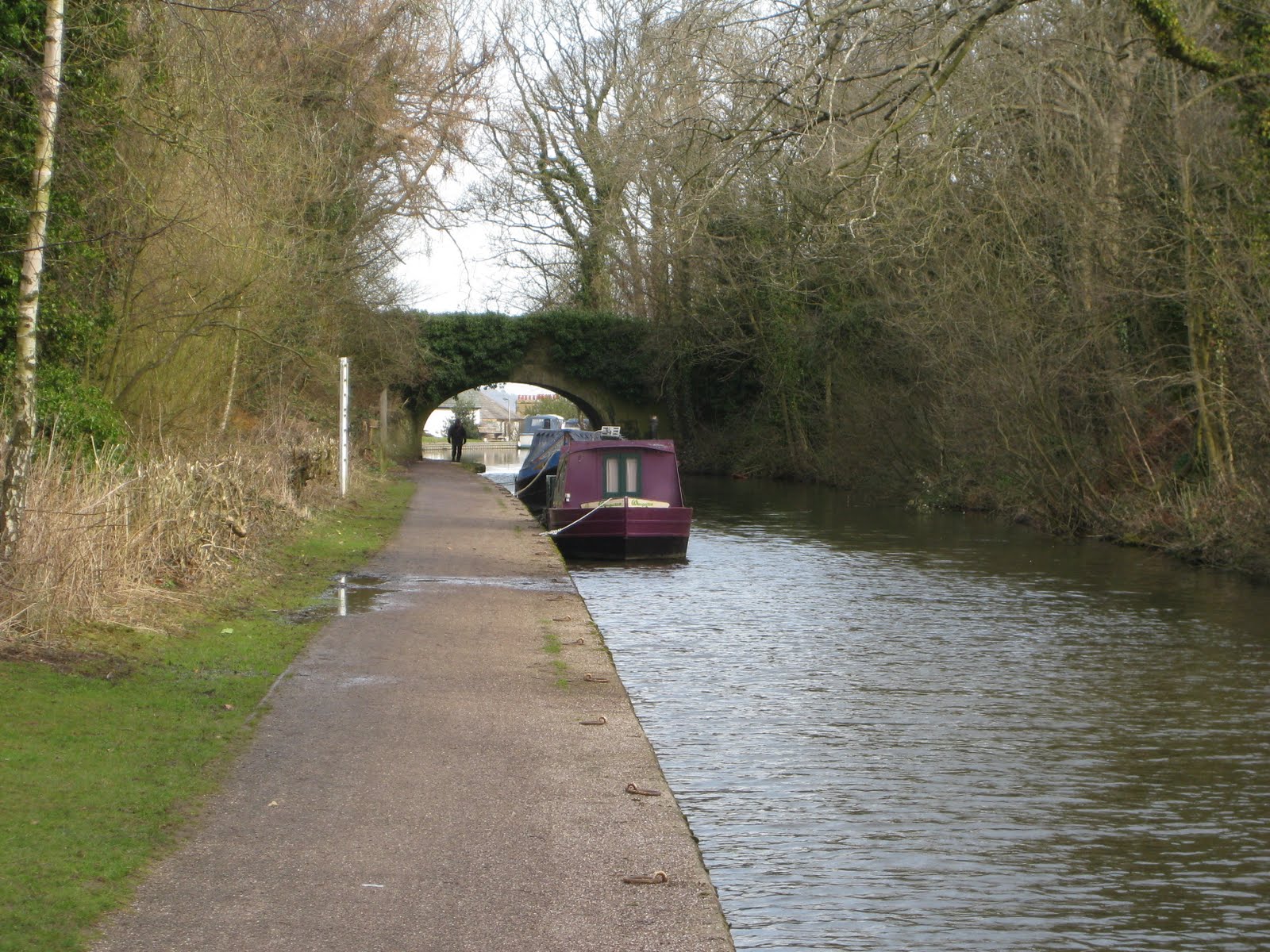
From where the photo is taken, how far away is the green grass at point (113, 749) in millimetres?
5203

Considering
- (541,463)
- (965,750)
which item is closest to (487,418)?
(541,463)

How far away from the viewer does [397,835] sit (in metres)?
6.11

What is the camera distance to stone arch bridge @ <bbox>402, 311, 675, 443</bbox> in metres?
50.1

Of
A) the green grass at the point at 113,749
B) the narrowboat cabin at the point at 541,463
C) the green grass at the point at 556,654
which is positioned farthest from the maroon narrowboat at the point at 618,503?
the green grass at the point at 113,749

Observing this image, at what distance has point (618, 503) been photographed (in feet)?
72.6

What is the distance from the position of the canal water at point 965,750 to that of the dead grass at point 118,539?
3904mm

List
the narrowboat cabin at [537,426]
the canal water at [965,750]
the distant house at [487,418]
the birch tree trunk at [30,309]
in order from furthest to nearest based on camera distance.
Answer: the distant house at [487,418] < the narrowboat cabin at [537,426] < the birch tree trunk at [30,309] < the canal water at [965,750]

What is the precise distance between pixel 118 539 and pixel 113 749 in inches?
166

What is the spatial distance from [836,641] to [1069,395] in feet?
39.7

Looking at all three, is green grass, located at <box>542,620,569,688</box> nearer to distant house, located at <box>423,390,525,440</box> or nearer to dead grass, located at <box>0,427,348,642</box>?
dead grass, located at <box>0,427,348,642</box>

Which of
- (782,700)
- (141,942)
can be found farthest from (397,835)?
(782,700)

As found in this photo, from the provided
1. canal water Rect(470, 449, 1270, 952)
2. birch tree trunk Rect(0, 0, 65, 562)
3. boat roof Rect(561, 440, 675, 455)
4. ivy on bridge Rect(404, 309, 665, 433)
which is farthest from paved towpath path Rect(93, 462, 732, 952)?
ivy on bridge Rect(404, 309, 665, 433)

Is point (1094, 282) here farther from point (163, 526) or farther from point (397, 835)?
point (397, 835)

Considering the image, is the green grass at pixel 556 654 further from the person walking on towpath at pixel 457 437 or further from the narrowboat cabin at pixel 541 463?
the person walking on towpath at pixel 457 437
